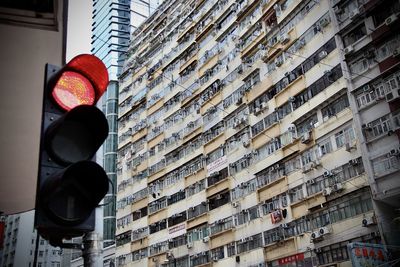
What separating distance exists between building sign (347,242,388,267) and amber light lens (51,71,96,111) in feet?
46.7

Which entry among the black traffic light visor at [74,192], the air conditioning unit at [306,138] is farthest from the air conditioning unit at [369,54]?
the black traffic light visor at [74,192]

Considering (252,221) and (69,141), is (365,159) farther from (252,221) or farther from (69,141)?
(69,141)

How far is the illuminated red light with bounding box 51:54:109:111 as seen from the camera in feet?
5.89

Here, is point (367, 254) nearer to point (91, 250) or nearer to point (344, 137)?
point (344, 137)

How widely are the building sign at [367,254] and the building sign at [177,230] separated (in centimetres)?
1315

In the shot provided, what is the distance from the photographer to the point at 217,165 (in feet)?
81.5

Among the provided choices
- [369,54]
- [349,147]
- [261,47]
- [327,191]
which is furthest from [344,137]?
[261,47]

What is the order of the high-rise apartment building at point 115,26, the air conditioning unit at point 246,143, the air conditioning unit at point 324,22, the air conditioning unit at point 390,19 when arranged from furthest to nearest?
the high-rise apartment building at point 115,26, the air conditioning unit at point 246,143, the air conditioning unit at point 324,22, the air conditioning unit at point 390,19

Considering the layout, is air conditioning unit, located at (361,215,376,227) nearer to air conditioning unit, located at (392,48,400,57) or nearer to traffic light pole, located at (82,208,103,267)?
air conditioning unit, located at (392,48,400,57)

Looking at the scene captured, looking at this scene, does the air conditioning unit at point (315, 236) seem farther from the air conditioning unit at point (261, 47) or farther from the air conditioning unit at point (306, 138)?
the air conditioning unit at point (261, 47)

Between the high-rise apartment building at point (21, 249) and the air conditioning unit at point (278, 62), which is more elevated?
the air conditioning unit at point (278, 62)

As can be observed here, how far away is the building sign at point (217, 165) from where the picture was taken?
80.0 ft

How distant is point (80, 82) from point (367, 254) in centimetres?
1483

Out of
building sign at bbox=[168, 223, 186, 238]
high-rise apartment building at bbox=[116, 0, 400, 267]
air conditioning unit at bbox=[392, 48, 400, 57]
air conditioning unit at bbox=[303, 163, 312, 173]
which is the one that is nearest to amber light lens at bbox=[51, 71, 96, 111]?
high-rise apartment building at bbox=[116, 0, 400, 267]
